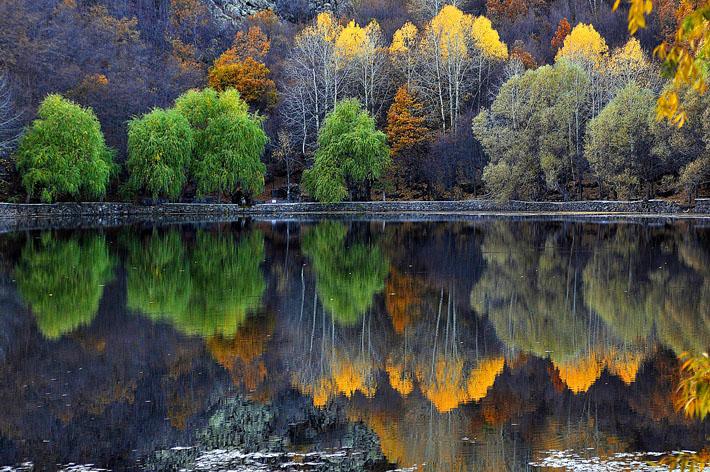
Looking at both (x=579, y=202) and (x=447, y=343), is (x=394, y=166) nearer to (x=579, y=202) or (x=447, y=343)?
(x=579, y=202)

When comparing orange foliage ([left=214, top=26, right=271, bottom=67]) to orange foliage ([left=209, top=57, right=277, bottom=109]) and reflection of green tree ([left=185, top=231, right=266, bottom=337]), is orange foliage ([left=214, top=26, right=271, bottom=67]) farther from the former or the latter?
reflection of green tree ([left=185, top=231, right=266, bottom=337])

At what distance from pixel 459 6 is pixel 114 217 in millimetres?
45705

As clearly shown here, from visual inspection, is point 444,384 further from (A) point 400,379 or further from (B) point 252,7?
(B) point 252,7

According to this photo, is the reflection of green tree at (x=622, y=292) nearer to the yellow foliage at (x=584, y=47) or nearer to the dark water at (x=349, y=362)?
the dark water at (x=349, y=362)

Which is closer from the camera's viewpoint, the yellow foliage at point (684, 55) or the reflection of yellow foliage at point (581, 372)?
the yellow foliage at point (684, 55)

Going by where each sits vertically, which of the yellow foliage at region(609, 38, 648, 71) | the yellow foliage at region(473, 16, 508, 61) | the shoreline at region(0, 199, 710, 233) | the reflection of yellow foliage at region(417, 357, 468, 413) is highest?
the yellow foliage at region(473, 16, 508, 61)

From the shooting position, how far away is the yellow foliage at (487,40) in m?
71.0

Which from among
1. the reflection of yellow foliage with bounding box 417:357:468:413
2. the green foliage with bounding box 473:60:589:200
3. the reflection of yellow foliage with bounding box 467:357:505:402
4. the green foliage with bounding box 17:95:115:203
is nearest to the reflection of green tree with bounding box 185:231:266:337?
the reflection of yellow foliage with bounding box 417:357:468:413

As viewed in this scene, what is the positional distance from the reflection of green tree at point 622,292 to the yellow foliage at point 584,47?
34.4m

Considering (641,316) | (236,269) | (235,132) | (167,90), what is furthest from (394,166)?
(641,316)

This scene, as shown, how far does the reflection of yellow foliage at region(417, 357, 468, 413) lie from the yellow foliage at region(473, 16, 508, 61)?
58848 mm

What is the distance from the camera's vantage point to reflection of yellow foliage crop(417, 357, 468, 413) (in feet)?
41.0

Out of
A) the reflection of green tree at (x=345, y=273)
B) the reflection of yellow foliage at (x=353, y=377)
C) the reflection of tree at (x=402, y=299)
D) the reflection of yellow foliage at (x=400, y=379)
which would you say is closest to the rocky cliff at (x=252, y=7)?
the reflection of green tree at (x=345, y=273)

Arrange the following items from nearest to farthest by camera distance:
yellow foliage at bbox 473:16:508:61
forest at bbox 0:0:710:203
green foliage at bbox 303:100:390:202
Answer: forest at bbox 0:0:710:203 → green foliage at bbox 303:100:390:202 → yellow foliage at bbox 473:16:508:61
